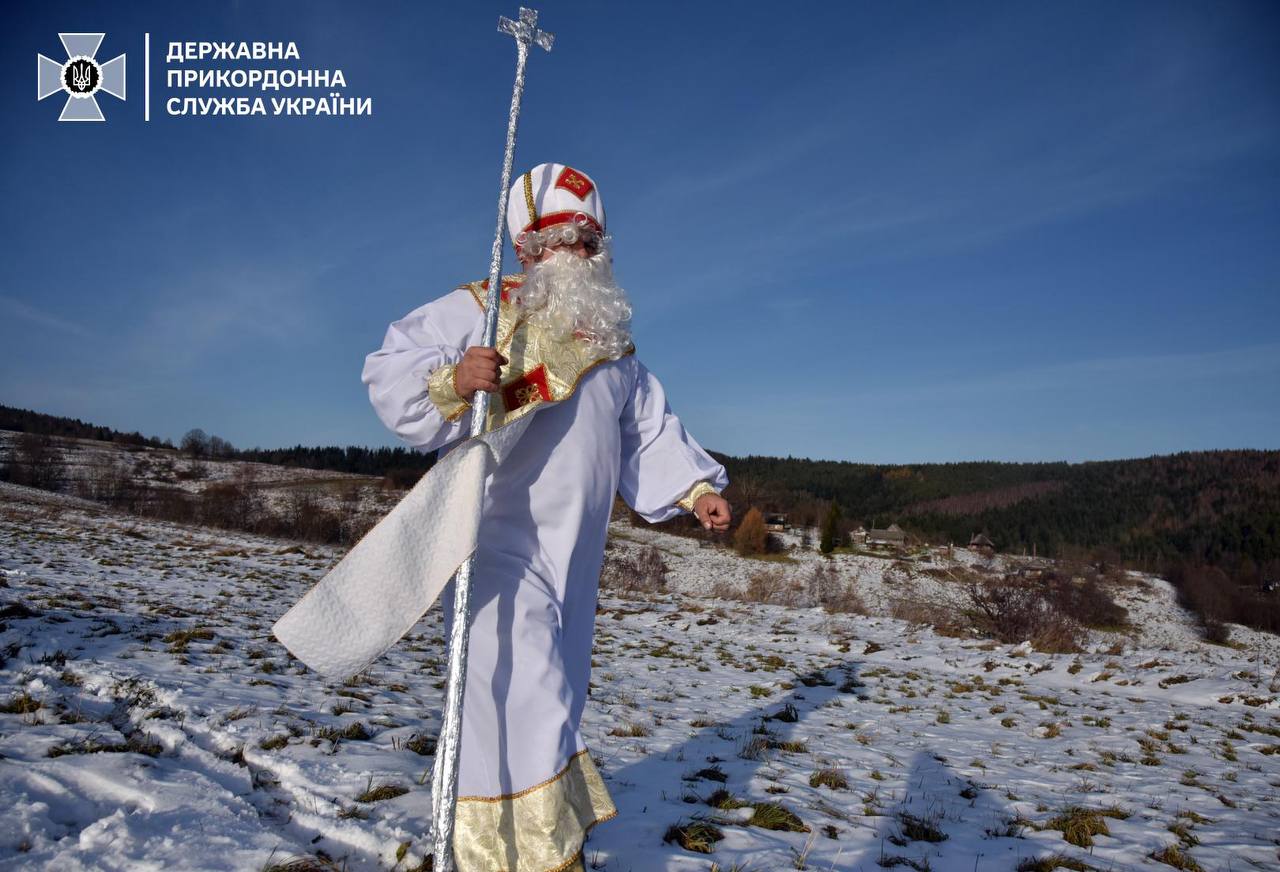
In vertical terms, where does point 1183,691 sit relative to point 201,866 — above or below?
below

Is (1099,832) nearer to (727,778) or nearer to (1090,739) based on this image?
(727,778)

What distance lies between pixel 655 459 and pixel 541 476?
2.57 ft

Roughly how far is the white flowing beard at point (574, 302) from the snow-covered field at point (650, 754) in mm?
2080

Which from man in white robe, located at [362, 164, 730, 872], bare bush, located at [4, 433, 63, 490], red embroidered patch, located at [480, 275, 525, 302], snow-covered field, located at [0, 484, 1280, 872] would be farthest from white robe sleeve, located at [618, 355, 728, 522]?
bare bush, located at [4, 433, 63, 490]

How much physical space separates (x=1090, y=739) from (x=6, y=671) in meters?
8.59

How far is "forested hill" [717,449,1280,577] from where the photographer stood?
2106 inches

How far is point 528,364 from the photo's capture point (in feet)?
8.59

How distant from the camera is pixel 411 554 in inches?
79.4

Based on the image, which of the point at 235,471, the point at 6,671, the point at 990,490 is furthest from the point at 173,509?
the point at 990,490

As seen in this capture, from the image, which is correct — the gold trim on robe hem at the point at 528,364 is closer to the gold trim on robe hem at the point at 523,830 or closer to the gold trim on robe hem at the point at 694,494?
the gold trim on robe hem at the point at 694,494

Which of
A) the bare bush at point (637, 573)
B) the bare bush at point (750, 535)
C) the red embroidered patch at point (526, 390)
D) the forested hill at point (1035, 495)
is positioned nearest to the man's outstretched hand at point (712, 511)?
the red embroidered patch at point (526, 390)

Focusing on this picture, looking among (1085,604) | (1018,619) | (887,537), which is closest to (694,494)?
(1018,619)

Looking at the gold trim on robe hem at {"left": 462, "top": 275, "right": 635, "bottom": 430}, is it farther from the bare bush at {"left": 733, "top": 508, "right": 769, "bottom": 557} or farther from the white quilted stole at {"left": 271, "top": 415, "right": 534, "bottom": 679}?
the bare bush at {"left": 733, "top": 508, "right": 769, "bottom": 557}

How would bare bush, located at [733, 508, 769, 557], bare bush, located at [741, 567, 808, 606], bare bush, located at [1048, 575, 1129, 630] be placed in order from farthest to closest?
bare bush, located at [733, 508, 769, 557] → bare bush, located at [741, 567, 808, 606] → bare bush, located at [1048, 575, 1129, 630]
